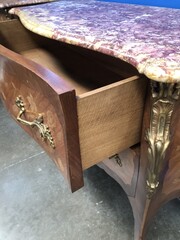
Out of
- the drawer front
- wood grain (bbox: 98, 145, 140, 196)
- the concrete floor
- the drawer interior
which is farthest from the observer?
the concrete floor

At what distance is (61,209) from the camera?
93 cm

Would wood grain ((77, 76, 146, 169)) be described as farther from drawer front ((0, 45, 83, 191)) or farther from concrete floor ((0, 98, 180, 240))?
concrete floor ((0, 98, 180, 240))

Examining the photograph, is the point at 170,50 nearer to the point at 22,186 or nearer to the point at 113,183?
the point at 113,183

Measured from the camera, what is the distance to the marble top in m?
0.36

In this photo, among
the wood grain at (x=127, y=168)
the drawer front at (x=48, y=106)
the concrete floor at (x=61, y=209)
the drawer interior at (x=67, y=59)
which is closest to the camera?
the drawer front at (x=48, y=106)

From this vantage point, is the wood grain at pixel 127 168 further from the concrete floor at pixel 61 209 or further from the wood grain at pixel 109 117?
the concrete floor at pixel 61 209

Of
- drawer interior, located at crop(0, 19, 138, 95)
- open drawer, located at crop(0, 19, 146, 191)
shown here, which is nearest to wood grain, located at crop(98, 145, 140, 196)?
open drawer, located at crop(0, 19, 146, 191)

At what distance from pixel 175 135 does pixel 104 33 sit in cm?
25

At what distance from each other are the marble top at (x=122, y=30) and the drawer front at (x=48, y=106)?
0.39 ft

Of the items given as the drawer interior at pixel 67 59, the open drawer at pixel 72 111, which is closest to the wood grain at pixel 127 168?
the open drawer at pixel 72 111

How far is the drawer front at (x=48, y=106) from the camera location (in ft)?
1.16

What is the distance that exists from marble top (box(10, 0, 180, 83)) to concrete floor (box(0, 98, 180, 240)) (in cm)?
65

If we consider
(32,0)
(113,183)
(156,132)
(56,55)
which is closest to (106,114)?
(156,132)

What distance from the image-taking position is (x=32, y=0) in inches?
38.8
